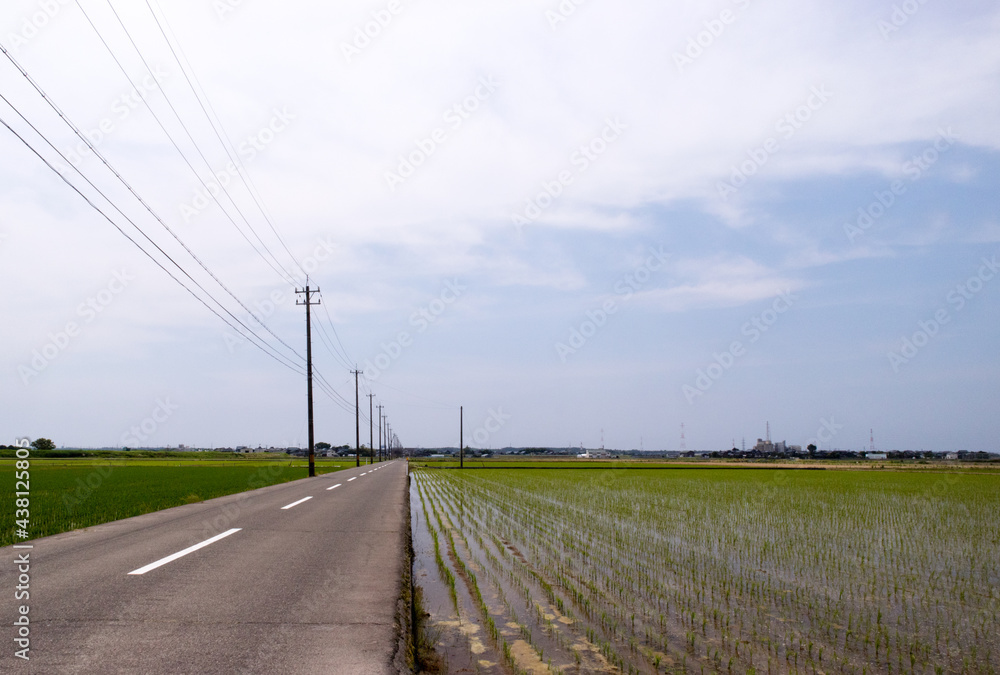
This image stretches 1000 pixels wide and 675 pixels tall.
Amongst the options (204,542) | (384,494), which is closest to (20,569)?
(204,542)

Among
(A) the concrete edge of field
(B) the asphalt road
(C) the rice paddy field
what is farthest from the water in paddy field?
(B) the asphalt road

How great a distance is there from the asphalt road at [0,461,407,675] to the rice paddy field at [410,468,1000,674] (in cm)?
100

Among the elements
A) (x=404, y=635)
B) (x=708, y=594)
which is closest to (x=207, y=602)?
(x=404, y=635)

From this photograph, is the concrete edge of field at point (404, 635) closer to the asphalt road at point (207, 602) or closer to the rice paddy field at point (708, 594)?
the asphalt road at point (207, 602)

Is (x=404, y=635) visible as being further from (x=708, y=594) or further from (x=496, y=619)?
(x=708, y=594)

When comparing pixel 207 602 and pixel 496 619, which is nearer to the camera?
pixel 207 602

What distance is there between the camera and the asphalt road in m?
4.28

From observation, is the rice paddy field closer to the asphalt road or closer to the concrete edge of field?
the concrete edge of field

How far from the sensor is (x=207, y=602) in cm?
575

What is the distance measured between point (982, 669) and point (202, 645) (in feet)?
23.6

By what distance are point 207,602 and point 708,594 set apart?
6.58 metres

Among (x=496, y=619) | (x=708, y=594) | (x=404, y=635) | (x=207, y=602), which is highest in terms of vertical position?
(x=207, y=602)

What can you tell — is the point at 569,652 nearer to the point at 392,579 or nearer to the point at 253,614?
the point at 392,579

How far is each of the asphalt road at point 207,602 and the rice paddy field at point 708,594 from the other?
100 centimetres
